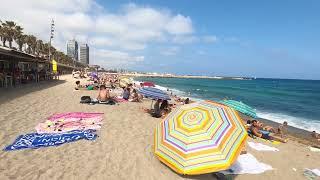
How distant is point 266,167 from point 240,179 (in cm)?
136

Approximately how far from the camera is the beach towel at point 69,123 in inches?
327

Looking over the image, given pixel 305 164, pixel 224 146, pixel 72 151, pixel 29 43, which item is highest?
pixel 29 43

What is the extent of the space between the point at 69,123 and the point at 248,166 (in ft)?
19.9

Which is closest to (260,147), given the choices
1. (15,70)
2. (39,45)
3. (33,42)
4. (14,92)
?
(14,92)

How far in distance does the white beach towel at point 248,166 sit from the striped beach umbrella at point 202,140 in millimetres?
1446

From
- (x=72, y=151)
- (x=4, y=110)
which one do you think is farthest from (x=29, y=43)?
(x=72, y=151)

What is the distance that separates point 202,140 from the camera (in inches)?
202

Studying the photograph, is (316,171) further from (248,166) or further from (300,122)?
(300,122)

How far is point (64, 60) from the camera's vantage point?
331ft

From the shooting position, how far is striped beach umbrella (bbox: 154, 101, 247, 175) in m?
4.94

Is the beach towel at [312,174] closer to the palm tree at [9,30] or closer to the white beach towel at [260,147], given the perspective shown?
the white beach towel at [260,147]

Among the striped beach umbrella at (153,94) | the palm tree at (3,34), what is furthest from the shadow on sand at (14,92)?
the palm tree at (3,34)

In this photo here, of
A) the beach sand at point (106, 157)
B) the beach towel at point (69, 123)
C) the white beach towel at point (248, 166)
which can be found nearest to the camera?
the beach sand at point (106, 157)

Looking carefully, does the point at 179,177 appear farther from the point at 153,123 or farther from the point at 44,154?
the point at 153,123
